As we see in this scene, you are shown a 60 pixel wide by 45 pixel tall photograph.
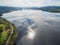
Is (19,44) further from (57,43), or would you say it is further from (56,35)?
(56,35)

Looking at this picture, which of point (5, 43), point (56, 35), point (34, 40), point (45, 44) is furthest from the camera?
point (56, 35)

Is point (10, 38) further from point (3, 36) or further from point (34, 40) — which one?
point (34, 40)

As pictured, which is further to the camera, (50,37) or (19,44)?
(50,37)

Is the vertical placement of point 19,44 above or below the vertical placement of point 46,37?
below

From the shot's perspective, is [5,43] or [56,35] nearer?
[5,43]

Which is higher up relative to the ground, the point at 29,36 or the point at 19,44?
the point at 29,36

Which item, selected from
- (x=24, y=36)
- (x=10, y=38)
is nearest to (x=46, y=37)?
(x=24, y=36)

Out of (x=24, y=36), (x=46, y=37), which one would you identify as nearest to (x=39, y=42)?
(x=46, y=37)

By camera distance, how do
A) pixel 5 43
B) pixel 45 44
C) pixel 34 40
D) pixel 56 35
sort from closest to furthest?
1. pixel 5 43
2. pixel 45 44
3. pixel 34 40
4. pixel 56 35

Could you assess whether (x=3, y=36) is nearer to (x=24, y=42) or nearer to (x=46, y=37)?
(x=24, y=42)
